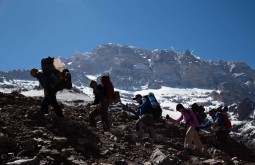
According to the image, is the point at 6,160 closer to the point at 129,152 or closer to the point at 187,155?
the point at 129,152

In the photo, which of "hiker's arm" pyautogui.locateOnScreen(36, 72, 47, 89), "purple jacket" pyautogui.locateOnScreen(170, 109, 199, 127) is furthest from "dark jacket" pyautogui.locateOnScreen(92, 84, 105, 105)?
"purple jacket" pyautogui.locateOnScreen(170, 109, 199, 127)

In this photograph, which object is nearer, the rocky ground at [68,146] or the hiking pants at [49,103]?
the rocky ground at [68,146]

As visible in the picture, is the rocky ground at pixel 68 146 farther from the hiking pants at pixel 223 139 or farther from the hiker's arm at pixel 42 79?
the hiking pants at pixel 223 139

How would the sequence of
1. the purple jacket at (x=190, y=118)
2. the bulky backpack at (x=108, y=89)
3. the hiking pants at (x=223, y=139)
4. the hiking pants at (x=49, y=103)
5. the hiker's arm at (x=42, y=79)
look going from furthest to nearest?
the hiking pants at (x=223, y=139)
the purple jacket at (x=190, y=118)
the bulky backpack at (x=108, y=89)
the hiking pants at (x=49, y=103)
the hiker's arm at (x=42, y=79)

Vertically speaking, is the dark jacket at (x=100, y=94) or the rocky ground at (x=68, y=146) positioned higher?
the dark jacket at (x=100, y=94)

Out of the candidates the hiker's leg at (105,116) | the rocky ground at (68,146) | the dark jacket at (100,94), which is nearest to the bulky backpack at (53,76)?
the rocky ground at (68,146)

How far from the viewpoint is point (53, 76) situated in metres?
9.43

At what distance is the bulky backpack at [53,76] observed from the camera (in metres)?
9.47

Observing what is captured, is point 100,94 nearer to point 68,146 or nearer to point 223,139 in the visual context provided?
point 68,146

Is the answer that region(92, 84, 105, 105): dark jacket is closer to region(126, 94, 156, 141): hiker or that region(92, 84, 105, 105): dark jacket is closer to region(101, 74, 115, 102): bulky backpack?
region(101, 74, 115, 102): bulky backpack

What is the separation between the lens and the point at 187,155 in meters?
9.23

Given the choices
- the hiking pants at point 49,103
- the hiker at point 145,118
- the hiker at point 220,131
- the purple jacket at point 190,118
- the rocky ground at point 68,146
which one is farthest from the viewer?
the hiker at point 220,131

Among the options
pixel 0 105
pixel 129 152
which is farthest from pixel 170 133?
pixel 0 105

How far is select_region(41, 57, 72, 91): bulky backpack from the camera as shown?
9.47 meters
